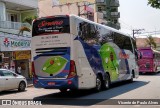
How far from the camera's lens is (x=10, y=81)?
20.4 metres

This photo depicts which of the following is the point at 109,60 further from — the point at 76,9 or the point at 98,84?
the point at 76,9

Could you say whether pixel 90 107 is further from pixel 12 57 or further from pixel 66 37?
pixel 12 57

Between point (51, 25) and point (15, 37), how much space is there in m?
12.9

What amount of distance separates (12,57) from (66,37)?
1560 cm

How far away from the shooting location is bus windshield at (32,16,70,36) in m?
16.1

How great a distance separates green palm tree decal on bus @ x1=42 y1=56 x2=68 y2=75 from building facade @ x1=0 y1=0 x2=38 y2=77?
A: 1119 centimetres

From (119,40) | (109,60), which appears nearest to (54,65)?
(109,60)

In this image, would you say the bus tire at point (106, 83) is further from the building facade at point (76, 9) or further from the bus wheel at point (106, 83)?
the building facade at point (76, 9)

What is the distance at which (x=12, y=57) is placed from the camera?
30.6 meters

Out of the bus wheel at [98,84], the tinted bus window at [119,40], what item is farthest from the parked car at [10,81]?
the tinted bus window at [119,40]

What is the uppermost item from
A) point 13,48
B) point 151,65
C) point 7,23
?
point 7,23

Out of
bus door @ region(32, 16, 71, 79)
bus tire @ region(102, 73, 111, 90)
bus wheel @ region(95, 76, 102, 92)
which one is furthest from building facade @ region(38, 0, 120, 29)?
bus door @ region(32, 16, 71, 79)

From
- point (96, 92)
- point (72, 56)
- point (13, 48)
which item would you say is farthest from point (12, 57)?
point (72, 56)

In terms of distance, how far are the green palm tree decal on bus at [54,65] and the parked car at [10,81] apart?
4.36 meters
